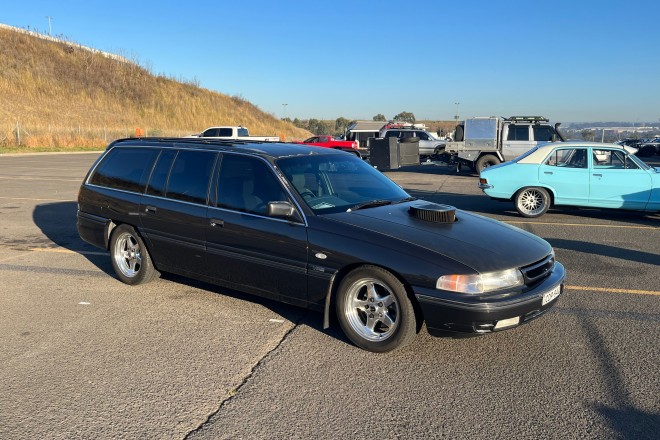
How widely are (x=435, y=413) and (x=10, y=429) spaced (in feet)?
8.13

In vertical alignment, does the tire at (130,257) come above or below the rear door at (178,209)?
below

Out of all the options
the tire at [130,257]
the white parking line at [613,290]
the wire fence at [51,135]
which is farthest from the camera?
the wire fence at [51,135]

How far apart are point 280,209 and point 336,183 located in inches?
34.5

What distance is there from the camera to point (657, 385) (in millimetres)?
3553

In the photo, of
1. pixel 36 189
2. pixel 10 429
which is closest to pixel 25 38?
pixel 36 189

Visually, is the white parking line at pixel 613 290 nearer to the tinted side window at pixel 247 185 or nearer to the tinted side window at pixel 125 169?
the tinted side window at pixel 247 185

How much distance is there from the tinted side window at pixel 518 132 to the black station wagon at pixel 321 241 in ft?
47.6

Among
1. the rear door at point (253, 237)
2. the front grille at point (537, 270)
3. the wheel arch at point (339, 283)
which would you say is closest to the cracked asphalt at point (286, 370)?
the wheel arch at point (339, 283)

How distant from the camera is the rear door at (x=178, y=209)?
514 centimetres

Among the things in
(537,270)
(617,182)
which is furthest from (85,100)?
(537,270)

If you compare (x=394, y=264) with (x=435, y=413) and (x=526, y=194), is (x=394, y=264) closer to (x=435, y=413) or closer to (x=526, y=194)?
(x=435, y=413)

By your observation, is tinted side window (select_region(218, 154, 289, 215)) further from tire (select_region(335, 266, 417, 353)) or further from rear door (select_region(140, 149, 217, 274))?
tire (select_region(335, 266, 417, 353))

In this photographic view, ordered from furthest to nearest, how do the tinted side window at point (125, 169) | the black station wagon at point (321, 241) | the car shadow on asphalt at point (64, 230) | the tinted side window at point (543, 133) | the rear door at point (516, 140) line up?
the rear door at point (516, 140), the tinted side window at point (543, 133), the car shadow on asphalt at point (64, 230), the tinted side window at point (125, 169), the black station wagon at point (321, 241)

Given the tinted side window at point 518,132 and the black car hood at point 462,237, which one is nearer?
the black car hood at point 462,237
